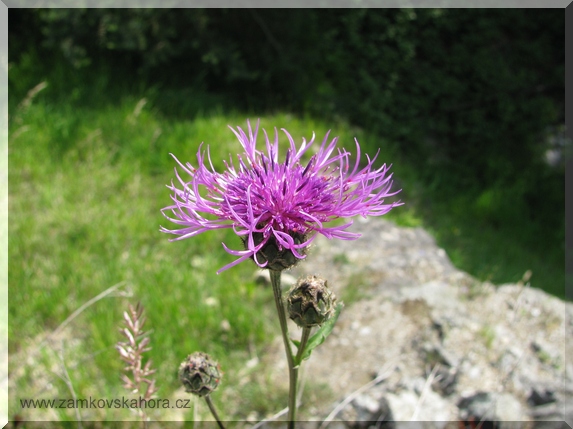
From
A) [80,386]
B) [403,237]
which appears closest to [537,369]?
[403,237]

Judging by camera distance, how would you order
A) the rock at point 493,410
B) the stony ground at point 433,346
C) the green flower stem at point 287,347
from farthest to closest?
the stony ground at point 433,346, the rock at point 493,410, the green flower stem at point 287,347

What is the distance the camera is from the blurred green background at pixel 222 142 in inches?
111

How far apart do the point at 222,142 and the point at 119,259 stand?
4.81 feet

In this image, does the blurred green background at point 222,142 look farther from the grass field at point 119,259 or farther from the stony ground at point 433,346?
the stony ground at point 433,346

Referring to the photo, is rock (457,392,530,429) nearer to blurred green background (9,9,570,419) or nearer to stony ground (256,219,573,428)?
stony ground (256,219,573,428)

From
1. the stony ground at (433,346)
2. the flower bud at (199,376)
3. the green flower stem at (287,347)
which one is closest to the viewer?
the green flower stem at (287,347)

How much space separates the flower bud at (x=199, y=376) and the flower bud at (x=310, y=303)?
0.30 meters

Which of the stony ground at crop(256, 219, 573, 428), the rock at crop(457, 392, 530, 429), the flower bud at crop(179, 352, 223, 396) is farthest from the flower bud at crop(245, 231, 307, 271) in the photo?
the rock at crop(457, 392, 530, 429)

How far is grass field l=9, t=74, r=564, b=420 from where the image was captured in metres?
2.56

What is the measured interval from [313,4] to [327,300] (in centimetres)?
539

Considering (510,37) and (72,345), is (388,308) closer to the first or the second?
(72,345)

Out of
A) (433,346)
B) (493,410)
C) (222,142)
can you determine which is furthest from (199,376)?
(222,142)

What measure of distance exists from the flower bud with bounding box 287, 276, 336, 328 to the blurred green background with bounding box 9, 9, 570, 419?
32.4 inches

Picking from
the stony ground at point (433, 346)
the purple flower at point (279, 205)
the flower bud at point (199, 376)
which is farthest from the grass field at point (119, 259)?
the purple flower at point (279, 205)
